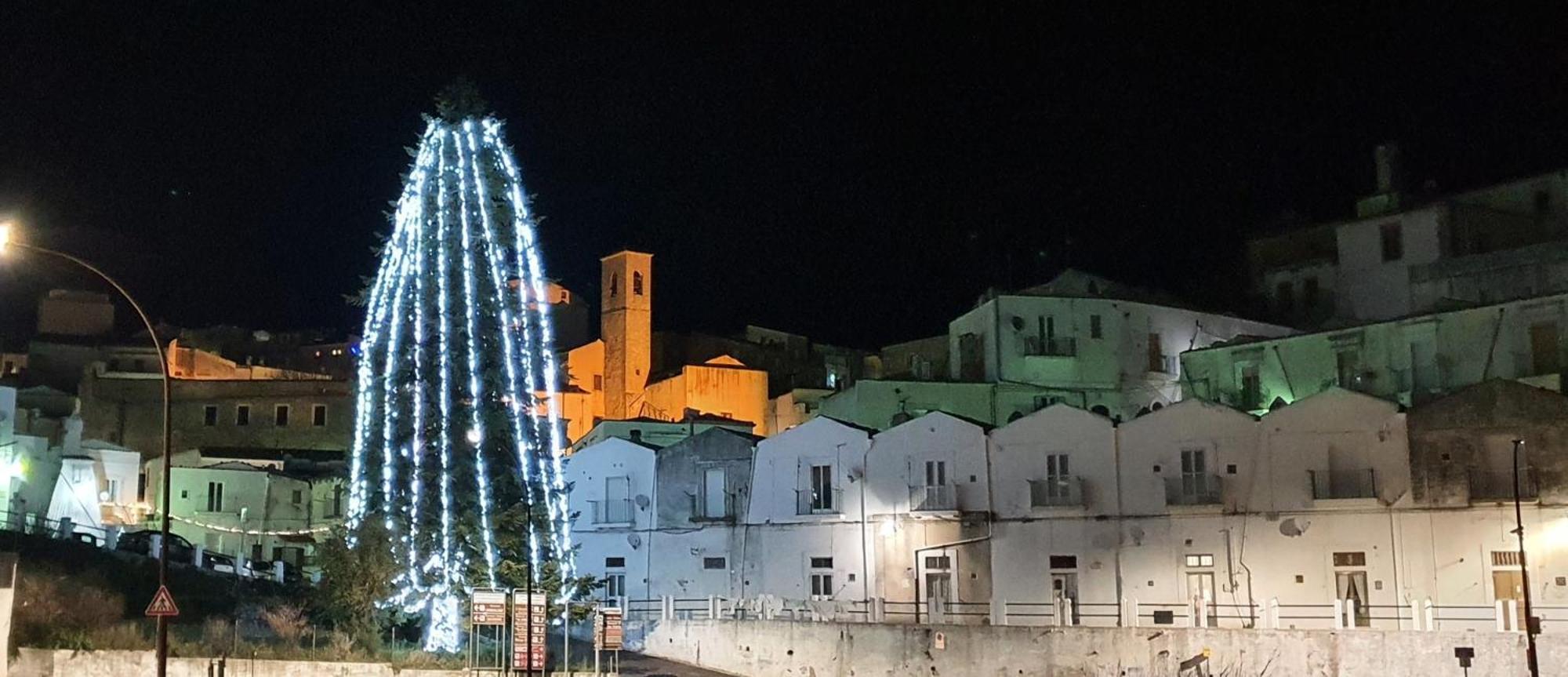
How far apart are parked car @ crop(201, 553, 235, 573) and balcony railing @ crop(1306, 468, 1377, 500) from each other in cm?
3270

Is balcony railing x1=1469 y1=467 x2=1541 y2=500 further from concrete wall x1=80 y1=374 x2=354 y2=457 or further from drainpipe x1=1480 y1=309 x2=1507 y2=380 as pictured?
concrete wall x1=80 y1=374 x2=354 y2=457

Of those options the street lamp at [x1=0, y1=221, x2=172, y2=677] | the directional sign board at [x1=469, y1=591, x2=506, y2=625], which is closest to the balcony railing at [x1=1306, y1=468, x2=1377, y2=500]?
the directional sign board at [x1=469, y1=591, x2=506, y2=625]

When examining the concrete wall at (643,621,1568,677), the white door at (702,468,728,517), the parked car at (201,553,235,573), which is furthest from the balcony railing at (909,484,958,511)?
the parked car at (201,553,235,573)

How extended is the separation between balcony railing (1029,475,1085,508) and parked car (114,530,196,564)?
83.6 feet

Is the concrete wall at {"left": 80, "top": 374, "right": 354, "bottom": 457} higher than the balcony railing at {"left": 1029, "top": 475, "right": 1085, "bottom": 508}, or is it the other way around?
the concrete wall at {"left": 80, "top": 374, "right": 354, "bottom": 457}

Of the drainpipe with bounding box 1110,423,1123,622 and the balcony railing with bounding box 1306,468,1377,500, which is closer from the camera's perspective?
the balcony railing with bounding box 1306,468,1377,500

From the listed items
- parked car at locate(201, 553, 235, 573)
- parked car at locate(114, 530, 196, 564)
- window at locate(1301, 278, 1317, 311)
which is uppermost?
window at locate(1301, 278, 1317, 311)

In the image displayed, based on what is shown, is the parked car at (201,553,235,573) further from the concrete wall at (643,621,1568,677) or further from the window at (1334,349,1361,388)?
the window at (1334,349,1361,388)

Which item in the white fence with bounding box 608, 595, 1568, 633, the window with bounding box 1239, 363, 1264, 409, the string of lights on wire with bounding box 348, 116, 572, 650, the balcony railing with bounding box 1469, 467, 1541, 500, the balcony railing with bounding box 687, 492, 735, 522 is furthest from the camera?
the window with bounding box 1239, 363, 1264, 409

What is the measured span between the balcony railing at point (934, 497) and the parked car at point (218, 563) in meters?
21.8

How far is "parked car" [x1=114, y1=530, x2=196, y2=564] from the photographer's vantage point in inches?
1740

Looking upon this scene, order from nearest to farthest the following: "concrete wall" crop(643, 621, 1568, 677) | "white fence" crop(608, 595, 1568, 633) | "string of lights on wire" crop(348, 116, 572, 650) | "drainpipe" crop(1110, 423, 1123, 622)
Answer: "concrete wall" crop(643, 621, 1568, 677)
"string of lights on wire" crop(348, 116, 572, 650)
"white fence" crop(608, 595, 1568, 633)
"drainpipe" crop(1110, 423, 1123, 622)

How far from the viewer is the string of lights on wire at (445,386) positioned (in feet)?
103

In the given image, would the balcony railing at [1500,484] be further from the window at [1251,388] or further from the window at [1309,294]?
the window at [1309,294]
